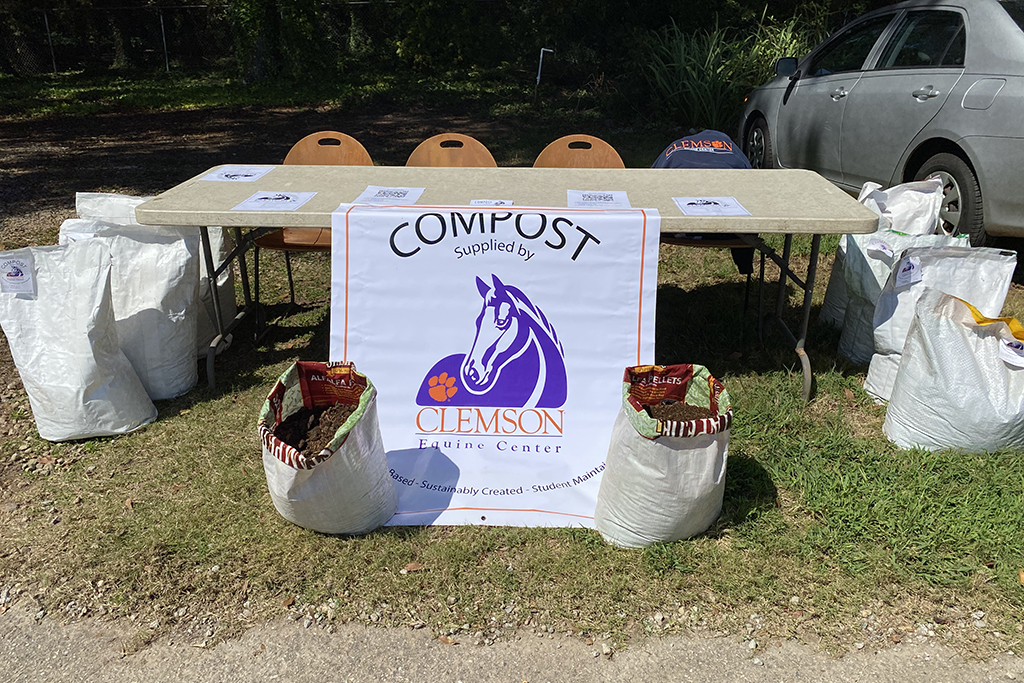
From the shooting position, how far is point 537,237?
3.07 meters

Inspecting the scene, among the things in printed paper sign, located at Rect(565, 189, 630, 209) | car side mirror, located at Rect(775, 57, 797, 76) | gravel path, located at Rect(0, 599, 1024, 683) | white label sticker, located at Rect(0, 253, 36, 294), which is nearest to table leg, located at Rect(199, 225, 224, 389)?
white label sticker, located at Rect(0, 253, 36, 294)

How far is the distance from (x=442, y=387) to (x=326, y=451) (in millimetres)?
771

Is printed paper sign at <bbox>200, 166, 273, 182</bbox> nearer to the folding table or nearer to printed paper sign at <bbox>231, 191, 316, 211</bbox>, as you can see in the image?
the folding table

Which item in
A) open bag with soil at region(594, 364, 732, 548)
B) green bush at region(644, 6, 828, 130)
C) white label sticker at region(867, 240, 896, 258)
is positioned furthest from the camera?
green bush at region(644, 6, 828, 130)

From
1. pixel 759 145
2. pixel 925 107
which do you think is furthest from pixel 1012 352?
pixel 759 145

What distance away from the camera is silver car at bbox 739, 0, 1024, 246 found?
429cm

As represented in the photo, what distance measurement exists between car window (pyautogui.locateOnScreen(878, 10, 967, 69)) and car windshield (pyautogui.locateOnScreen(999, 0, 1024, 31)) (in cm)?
24

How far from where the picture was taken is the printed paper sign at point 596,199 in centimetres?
322

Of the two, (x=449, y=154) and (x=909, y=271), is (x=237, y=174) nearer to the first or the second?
(x=449, y=154)

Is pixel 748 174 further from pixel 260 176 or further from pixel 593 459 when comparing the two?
pixel 260 176

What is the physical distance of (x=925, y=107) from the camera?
4.78 meters

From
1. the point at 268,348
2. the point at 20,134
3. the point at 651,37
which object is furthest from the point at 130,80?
the point at 268,348

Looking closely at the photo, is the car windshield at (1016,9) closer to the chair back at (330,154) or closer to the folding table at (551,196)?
the folding table at (551,196)

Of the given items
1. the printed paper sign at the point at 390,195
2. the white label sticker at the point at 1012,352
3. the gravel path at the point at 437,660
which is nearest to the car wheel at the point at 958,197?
the white label sticker at the point at 1012,352
